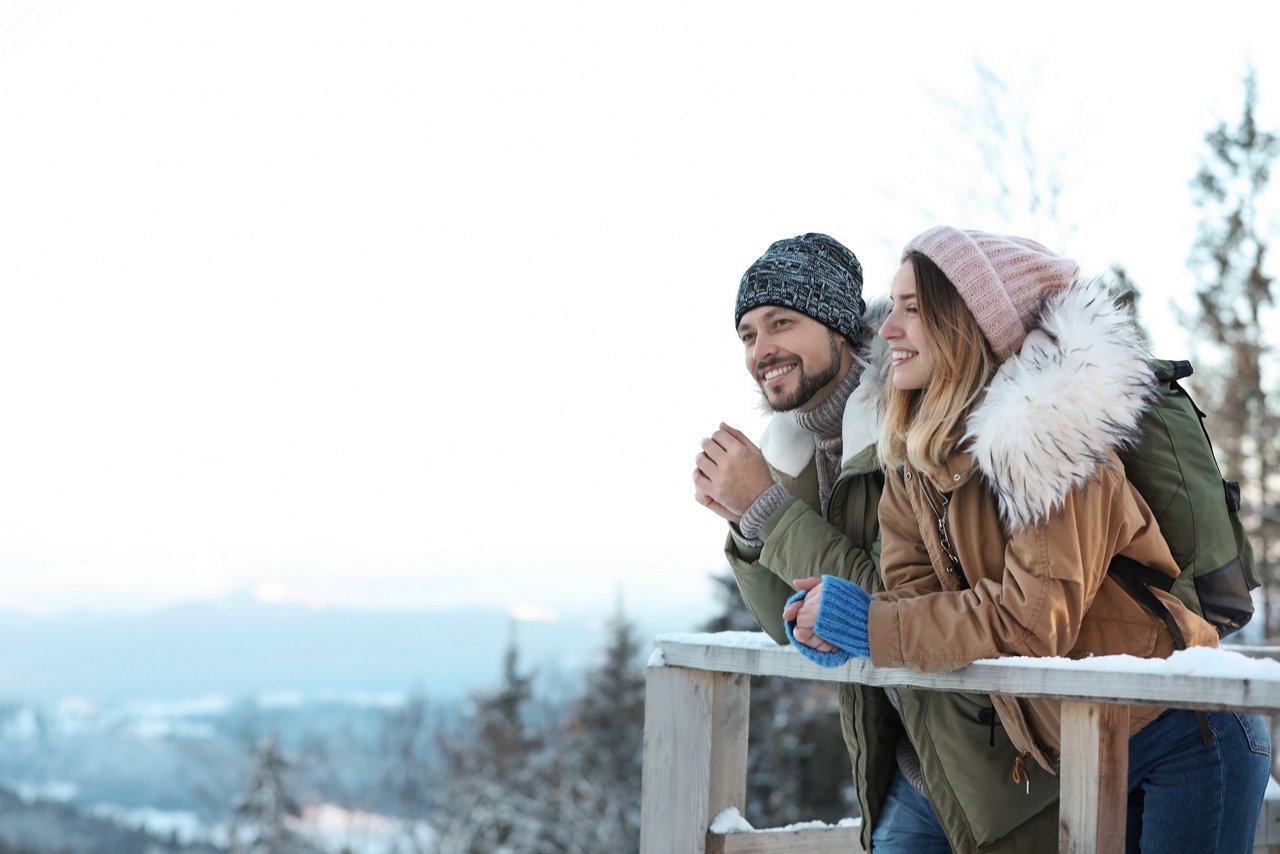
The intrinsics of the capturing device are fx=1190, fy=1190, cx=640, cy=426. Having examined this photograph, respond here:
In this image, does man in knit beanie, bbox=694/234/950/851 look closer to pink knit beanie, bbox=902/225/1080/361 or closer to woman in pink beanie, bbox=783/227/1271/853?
woman in pink beanie, bbox=783/227/1271/853

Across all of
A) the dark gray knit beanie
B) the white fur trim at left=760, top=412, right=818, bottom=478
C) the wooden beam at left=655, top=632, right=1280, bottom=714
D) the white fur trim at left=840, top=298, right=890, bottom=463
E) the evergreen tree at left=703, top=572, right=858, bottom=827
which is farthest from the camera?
the evergreen tree at left=703, top=572, right=858, bottom=827

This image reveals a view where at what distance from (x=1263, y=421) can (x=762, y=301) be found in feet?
36.6

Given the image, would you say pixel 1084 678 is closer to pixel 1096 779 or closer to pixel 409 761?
pixel 1096 779

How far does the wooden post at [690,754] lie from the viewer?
2383 millimetres

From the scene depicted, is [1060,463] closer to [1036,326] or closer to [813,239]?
[1036,326]

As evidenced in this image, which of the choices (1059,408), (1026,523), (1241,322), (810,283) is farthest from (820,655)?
(1241,322)

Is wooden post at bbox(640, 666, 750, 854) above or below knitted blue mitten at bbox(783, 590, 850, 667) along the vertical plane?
below

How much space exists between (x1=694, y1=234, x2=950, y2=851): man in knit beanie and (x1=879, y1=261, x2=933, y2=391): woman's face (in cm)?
25

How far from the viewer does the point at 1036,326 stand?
1.97 meters

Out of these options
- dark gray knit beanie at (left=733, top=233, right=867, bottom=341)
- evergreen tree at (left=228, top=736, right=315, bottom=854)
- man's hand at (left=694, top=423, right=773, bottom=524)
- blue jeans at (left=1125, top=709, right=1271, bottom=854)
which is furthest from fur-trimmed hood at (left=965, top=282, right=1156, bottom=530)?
evergreen tree at (left=228, top=736, right=315, bottom=854)

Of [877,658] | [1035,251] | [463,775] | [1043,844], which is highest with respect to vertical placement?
[1035,251]

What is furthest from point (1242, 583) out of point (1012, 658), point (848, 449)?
point (848, 449)

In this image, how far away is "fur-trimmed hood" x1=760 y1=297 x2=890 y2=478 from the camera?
93.3 inches

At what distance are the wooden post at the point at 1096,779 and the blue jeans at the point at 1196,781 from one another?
0.20 metres
